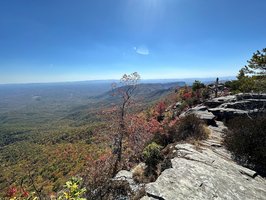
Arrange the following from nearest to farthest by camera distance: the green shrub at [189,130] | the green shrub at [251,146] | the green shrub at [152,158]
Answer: the green shrub at [251,146]
the green shrub at [152,158]
the green shrub at [189,130]

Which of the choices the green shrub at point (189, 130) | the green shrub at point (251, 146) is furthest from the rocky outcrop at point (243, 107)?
the green shrub at point (251, 146)

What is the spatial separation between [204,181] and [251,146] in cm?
425

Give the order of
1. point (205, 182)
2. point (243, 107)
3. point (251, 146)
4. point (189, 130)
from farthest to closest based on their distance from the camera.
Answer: point (243, 107) → point (189, 130) → point (251, 146) → point (205, 182)

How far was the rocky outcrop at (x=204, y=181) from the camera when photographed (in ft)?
16.9

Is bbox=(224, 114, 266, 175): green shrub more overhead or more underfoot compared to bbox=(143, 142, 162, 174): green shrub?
more overhead

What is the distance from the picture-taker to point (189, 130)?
1205 cm

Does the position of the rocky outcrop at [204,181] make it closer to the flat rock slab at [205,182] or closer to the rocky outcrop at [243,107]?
the flat rock slab at [205,182]

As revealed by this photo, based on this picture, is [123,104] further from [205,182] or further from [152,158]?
[205,182]

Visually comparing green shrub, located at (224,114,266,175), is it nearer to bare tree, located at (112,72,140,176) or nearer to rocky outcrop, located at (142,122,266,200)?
rocky outcrop, located at (142,122,266,200)

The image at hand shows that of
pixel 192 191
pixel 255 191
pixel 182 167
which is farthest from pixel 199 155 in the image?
pixel 192 191

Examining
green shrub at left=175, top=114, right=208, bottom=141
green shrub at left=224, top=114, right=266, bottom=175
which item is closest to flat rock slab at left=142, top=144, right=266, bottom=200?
→ green shrub at left=224, top=114, right=266, bottom=175

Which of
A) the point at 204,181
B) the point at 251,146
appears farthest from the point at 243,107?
the point at 204,181

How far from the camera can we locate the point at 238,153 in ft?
28.3

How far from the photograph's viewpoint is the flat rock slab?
5.13 metres
